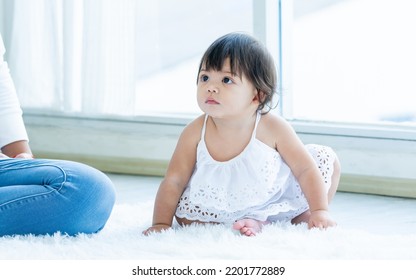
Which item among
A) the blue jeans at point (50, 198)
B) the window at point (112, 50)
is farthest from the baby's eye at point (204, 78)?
the window at point (112, 50)

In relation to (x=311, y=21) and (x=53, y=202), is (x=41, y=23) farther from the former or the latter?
(x=53, y=202)

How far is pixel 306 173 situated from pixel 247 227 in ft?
0.59

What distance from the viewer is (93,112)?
292 cm

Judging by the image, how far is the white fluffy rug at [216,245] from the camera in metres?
1.73

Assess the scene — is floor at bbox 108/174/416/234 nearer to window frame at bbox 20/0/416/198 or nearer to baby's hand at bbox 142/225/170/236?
window frame at bbox 20/0/416/198

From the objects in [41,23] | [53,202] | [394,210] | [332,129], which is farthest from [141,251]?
[41,23]

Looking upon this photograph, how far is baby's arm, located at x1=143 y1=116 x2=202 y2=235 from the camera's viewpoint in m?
1.97

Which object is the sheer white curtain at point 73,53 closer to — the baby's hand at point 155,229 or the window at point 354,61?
the window at point 354,61

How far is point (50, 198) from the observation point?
188 centimetres

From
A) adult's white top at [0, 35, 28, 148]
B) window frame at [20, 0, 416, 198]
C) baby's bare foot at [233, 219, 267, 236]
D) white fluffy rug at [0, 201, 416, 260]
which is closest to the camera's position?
white fluffy rug at [0, 201, 416, 260]

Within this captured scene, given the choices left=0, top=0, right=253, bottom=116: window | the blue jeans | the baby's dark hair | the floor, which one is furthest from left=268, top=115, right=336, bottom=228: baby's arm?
left=0, top=0, right=253, bottom=116: window

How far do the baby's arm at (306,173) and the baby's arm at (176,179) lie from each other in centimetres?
19

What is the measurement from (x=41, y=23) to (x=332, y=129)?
104 cm

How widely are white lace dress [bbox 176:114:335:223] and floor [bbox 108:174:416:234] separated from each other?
25 cm
